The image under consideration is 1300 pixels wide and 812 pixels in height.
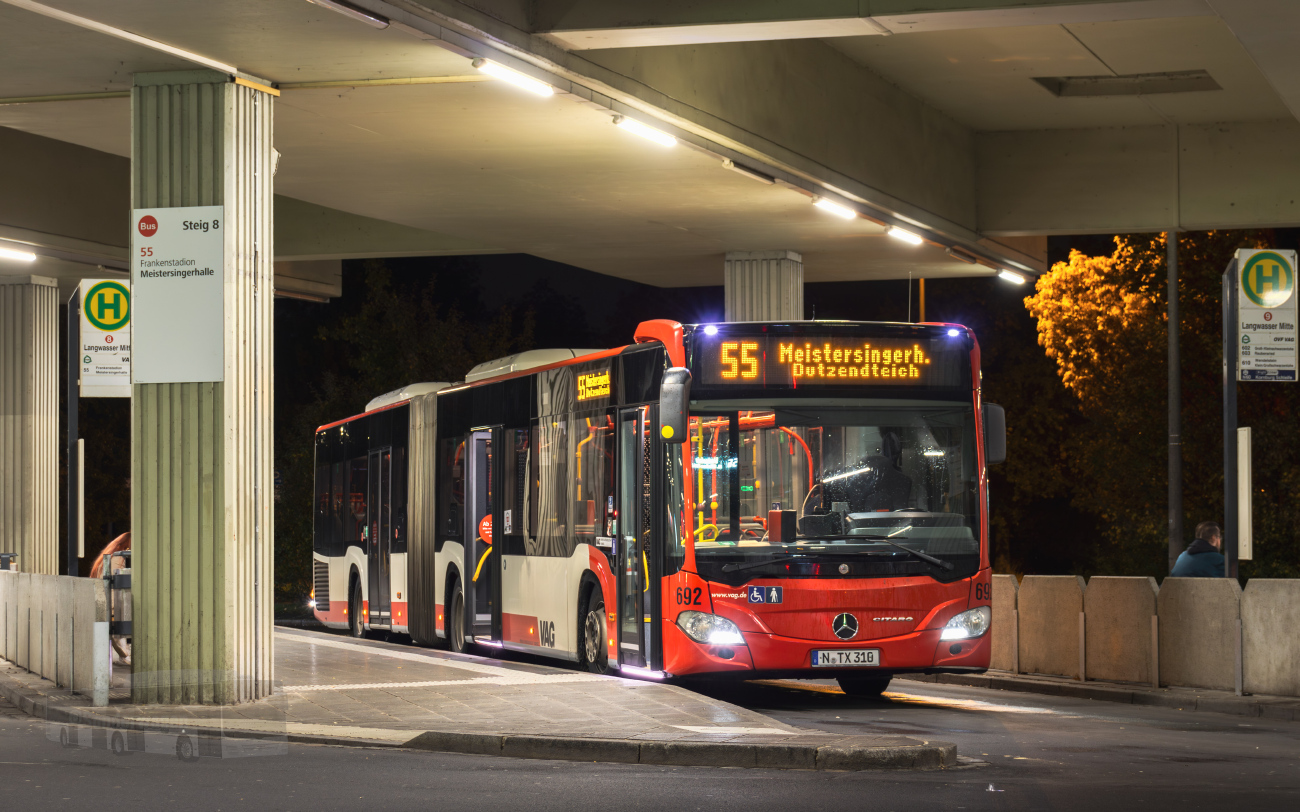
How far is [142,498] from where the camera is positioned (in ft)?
46.4

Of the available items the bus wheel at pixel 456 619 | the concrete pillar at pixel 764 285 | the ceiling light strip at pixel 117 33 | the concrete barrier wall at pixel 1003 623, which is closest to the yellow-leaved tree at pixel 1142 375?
the concrete pillar at pixel 764 285

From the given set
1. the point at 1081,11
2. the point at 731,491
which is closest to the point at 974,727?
the point at 731,491

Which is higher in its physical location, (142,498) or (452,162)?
(452,162)

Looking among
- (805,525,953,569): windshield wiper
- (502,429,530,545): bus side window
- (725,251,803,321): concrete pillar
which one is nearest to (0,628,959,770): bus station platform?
(805,525,953,569): windshield wiper

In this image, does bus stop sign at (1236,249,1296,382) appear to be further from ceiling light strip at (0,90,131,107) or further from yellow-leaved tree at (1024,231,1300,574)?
yellow-leaved tree at (1024,231,1300,574)

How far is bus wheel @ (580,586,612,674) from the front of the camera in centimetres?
1681

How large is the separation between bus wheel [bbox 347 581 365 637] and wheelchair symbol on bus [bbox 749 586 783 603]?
12.8 metres

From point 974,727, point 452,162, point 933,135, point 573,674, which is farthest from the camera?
point 933,135

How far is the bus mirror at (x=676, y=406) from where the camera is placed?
47.6 ft

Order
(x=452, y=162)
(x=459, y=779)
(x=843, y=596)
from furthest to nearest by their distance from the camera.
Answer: (x=452, y=162) < (x=843, y=596) < (x=459, y=779)

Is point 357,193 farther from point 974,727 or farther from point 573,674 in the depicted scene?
point 974,727

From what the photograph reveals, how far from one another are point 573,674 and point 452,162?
5607 millimetres

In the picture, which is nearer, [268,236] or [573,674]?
[268,236]

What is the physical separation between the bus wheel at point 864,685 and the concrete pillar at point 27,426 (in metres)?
14.9
